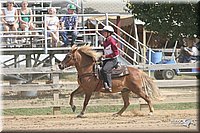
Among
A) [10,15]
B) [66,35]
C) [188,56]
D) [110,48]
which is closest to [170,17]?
[66,35]

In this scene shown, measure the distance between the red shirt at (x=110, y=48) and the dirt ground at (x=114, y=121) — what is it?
1617 mm

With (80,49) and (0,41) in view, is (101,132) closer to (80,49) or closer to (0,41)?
(80,49)

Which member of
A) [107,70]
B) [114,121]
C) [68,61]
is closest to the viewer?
[114,121]

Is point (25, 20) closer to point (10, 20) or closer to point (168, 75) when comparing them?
point (10, 20)

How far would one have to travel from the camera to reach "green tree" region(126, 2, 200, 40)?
54.7 feet

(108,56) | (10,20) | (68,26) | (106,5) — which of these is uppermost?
(106,5)

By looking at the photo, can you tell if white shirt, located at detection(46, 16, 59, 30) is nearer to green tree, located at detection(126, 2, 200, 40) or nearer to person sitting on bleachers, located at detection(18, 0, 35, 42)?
person sitting on bleachers, located at detection(18, 0, 35, 42)

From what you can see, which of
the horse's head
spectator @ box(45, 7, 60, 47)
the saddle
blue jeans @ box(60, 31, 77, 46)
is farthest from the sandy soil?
spectator @ box(45, 7, 60, 47)

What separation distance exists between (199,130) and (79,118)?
3806 mm

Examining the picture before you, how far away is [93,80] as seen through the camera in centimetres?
1274

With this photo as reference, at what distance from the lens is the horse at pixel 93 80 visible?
1270 centimetres

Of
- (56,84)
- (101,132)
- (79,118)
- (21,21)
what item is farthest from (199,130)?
(21,21)

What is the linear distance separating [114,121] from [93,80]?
5.04 ft

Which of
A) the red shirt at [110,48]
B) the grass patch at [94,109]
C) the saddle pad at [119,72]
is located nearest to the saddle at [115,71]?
the saddle pad at [119,72]
